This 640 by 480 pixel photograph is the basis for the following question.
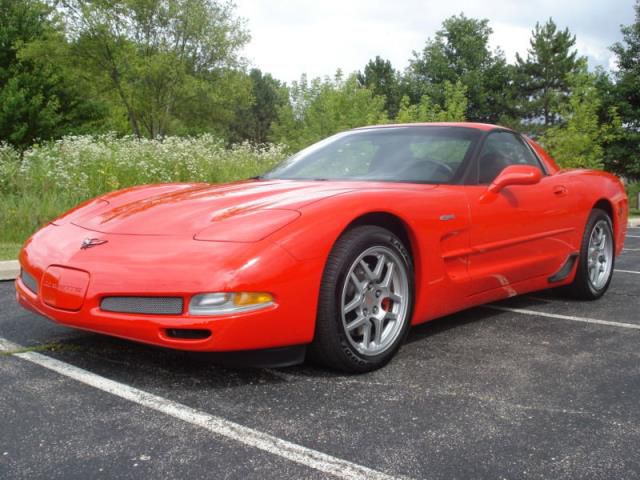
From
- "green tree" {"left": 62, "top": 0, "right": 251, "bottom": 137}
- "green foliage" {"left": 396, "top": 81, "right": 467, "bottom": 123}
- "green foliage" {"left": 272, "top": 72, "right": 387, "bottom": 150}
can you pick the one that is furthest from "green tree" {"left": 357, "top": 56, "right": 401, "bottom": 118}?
"green foliage" {"left": 396, "top": 81, "right": 467, "bottom": 123}

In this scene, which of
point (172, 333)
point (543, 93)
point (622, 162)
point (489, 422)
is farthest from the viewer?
point (543, 93)

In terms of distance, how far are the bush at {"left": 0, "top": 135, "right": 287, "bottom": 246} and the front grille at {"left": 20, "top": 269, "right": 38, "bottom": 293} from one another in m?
5.02

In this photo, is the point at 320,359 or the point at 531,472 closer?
the point at 531,472

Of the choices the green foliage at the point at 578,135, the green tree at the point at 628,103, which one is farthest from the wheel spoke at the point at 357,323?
the green tree at the point at 628,103

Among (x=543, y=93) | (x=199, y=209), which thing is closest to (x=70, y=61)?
(x=199, y=209)

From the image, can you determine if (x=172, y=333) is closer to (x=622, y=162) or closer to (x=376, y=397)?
(x=376, y=397)

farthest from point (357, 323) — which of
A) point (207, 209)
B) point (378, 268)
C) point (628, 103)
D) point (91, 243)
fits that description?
point (628, 103)

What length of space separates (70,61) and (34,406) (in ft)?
99.7

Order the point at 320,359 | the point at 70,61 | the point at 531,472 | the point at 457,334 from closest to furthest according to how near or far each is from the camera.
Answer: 1. the point at 531,472
2. the point at 320,359
3. the point at 457,334
4. the point at 70,61

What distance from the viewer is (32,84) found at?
3141cm

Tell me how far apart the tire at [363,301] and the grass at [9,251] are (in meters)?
4.38

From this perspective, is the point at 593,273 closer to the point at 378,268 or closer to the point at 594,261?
the point at 594,261

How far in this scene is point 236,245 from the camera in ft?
8.89

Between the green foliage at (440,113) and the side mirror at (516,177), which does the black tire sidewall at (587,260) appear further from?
the green foliage at (440,113)
